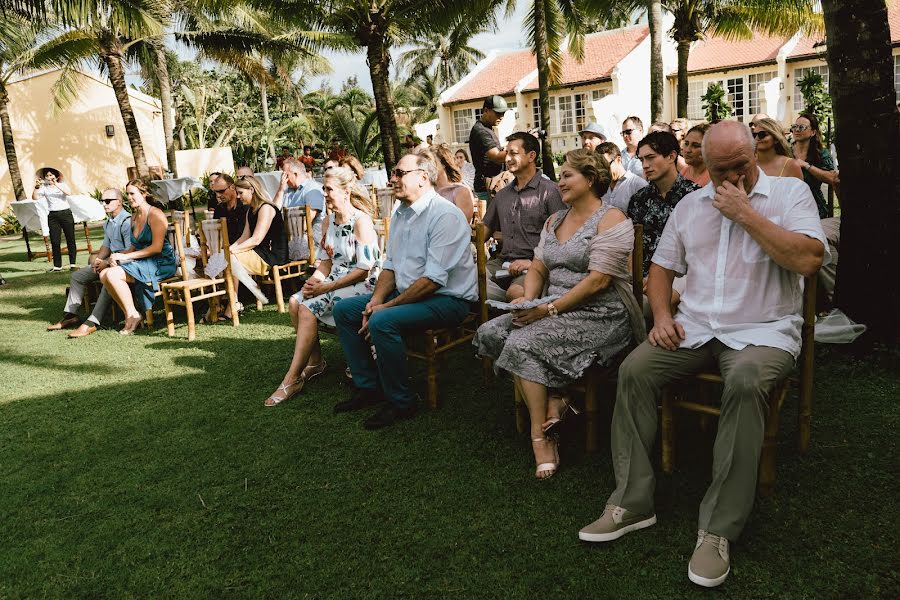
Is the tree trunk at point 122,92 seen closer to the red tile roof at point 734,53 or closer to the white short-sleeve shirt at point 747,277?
the white short-sleeve shirt at point 747,277

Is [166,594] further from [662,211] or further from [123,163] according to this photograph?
[123,163]

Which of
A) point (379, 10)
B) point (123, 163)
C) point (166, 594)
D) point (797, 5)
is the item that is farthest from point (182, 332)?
point (123, 163)

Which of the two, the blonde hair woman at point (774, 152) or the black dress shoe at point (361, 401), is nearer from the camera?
the black dress shoe at point (361, 401)

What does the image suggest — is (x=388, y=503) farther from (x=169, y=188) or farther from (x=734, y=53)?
(x=734, y=53)

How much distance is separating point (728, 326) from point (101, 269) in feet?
21.5

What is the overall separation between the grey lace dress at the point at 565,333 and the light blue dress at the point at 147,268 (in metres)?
4.66

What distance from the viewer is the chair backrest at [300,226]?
25.9 feet

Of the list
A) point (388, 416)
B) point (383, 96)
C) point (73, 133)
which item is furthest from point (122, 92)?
point (388, 416)

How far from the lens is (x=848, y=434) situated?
11.9ft

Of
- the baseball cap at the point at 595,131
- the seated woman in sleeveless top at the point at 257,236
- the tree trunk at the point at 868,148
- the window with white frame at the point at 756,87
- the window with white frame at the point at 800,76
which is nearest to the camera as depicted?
the tree trunk at the point at 868,148

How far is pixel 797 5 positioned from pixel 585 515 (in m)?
17.5

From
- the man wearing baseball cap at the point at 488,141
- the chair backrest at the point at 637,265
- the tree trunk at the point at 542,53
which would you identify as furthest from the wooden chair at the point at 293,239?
the tree trunk at the point at 542,53

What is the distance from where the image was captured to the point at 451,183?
6.75 m

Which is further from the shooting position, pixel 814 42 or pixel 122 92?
pixel 814 42
